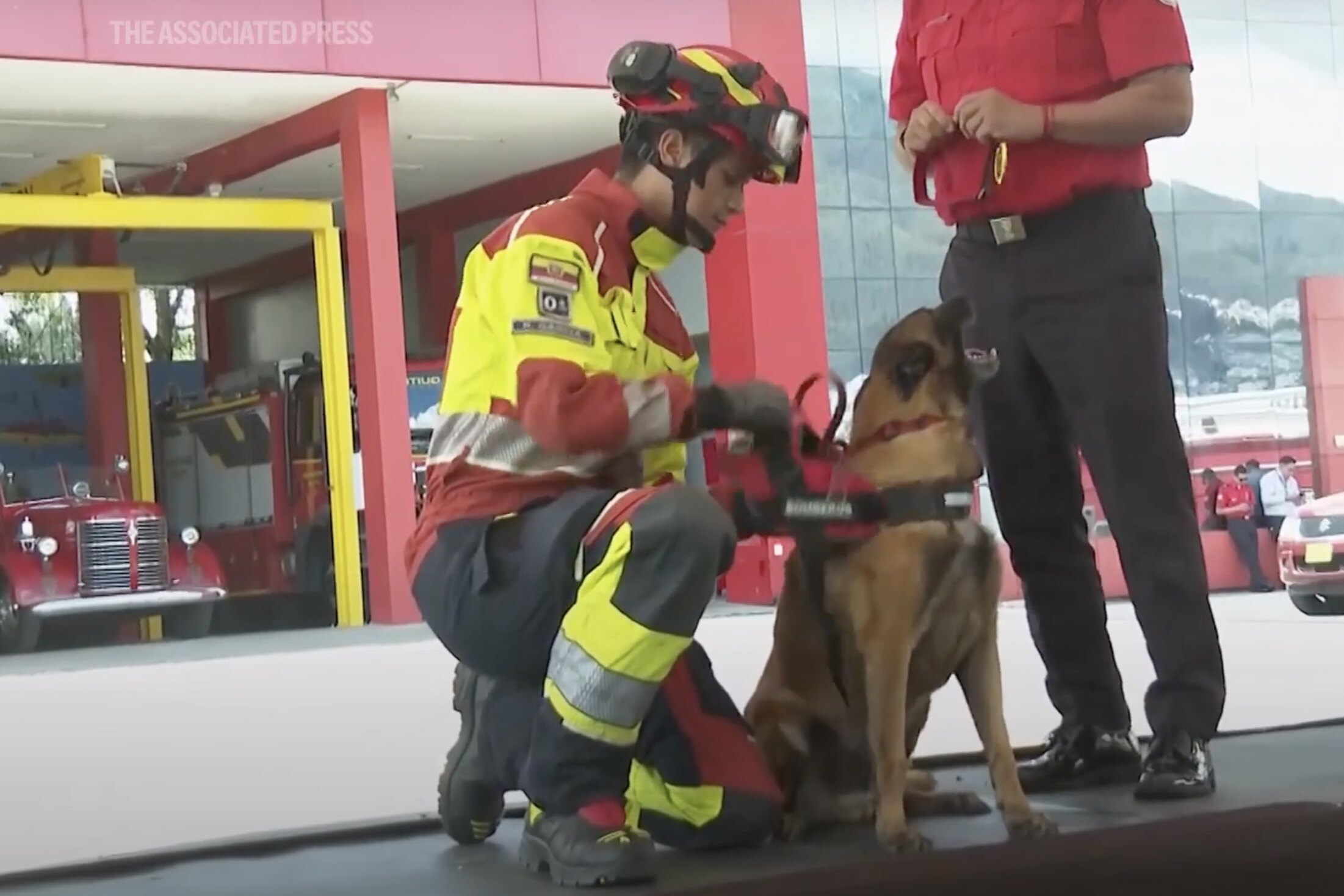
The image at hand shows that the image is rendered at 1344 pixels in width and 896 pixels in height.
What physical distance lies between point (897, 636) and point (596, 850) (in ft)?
1.59

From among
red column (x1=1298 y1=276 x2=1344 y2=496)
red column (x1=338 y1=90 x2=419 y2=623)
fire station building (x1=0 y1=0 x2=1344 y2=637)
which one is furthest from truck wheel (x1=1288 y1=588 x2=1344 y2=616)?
red column (x1=338 y1=90 x2=419 y2=623)

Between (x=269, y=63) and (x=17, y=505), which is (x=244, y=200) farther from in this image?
(x=17, y=505)

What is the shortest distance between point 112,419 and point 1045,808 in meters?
11.6

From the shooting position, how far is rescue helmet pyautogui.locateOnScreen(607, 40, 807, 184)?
2.27 m

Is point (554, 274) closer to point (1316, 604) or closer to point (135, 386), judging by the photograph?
point (1316, 604)

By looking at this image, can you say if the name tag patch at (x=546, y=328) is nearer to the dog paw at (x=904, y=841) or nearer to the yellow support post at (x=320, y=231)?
the dog paw at (x=904, y=841)

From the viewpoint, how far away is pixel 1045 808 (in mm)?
2473

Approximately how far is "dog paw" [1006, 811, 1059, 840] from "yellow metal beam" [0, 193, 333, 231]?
9.06 metres

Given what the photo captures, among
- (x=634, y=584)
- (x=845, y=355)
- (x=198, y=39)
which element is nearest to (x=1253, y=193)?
(x=845, y=355)

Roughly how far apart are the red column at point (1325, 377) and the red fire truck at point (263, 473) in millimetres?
5944

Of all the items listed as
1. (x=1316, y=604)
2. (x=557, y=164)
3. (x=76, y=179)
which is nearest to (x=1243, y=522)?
(x=1316, y=604)

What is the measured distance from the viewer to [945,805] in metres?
2.46

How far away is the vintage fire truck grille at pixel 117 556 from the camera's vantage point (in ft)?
32.3

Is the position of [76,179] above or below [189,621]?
above
